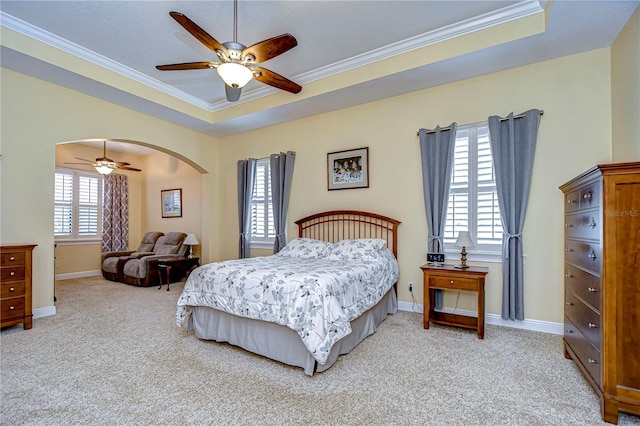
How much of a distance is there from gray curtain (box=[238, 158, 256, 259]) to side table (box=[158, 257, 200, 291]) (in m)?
1.32

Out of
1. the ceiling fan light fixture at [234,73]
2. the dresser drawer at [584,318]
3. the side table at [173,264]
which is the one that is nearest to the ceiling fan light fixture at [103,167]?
the side table at [173,264]

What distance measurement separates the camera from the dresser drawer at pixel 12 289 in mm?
3264

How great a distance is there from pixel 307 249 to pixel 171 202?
195 inches

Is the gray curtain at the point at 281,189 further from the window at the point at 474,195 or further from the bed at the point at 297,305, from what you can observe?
the window at the point at 474,195

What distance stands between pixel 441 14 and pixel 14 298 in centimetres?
541

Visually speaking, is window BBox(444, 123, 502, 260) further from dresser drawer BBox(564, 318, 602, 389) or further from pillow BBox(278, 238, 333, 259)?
pillow BBox(278, 238, 333, 259)

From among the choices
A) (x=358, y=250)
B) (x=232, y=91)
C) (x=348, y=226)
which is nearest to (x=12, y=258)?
(x=232, y=91)

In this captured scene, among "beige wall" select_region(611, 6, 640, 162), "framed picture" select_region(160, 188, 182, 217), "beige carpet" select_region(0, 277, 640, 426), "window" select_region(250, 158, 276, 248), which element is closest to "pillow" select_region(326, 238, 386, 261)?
"beige carpet" select_region(0, 277, 640, 426)

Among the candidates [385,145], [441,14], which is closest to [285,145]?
[385,145]

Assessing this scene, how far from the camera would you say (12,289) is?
3322 millimetres

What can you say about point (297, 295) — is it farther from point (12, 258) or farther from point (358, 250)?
point (12, 258)

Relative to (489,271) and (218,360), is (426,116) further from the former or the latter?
(218,360)

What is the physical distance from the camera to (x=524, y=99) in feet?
11.3

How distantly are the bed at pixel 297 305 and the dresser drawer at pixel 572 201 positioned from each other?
71.7 inches
